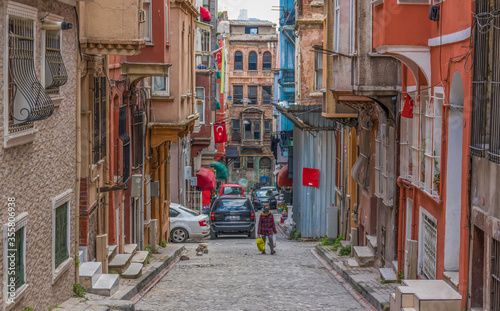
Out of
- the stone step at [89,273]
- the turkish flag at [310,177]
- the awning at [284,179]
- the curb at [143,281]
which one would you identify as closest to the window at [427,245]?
the curb at [143,281]

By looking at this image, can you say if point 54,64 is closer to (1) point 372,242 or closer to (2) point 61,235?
(2) point 61,235

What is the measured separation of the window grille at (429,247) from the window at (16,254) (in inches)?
276

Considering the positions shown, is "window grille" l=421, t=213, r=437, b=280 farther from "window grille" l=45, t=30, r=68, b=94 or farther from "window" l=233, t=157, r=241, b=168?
"window" l=233, t=157, r=241, b=168

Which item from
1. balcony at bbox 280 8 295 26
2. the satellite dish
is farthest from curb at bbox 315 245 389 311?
the satellite dish

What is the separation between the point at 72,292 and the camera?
12.8m

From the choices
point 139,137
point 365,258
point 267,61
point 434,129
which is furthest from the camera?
point 267,61

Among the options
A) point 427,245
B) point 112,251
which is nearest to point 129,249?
point 112,251

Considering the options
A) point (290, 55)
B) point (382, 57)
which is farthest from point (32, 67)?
point (290, 55)

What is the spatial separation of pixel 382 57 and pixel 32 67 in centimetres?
820

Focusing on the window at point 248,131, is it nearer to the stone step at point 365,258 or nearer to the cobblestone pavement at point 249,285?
the cobblestone pavement at point 249,285

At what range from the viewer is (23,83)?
9.38m

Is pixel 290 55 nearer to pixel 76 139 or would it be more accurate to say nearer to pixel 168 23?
pixel 168 23

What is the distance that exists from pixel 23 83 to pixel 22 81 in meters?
0.03

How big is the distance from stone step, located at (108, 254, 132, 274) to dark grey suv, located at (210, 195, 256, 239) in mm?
12883
